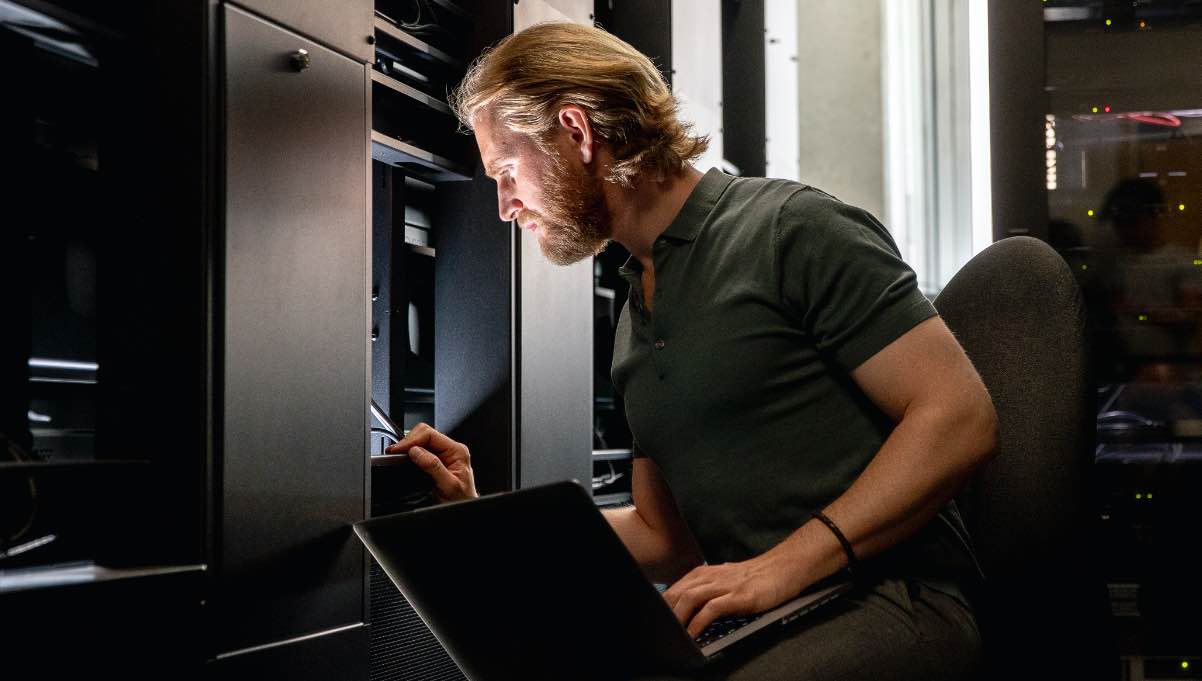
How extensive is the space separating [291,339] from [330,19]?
492 millimetres

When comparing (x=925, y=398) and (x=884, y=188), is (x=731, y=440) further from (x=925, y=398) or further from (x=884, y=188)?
(x=884, y=188)

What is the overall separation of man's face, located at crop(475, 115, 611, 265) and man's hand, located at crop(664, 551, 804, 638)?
56 centimetres

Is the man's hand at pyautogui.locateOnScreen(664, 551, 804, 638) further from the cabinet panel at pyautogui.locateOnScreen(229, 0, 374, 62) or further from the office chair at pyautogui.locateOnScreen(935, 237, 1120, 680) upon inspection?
the cabinet panel at pyautogui.locateOnScreen(229, 0, 374, 62)

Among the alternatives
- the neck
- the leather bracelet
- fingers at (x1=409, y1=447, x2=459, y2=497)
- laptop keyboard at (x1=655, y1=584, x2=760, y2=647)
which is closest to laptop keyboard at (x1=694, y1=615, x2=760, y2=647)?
laptop keyboard at (x1=655, y1=584, x2=760, y2=647)

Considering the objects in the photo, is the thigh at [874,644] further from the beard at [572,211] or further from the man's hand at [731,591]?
the beard at [572,211]

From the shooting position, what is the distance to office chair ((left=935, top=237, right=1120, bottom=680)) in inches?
44.3

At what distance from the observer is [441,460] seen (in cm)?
161

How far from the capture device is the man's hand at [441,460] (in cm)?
159

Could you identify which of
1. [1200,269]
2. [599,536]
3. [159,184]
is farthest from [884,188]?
[599,536]

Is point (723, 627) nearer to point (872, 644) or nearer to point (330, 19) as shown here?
point (872, 644)

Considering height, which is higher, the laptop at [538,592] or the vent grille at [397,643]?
the laptop at [538,592]

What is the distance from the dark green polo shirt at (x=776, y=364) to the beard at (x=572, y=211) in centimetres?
21

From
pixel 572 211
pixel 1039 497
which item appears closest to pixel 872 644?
pixel 1039 497

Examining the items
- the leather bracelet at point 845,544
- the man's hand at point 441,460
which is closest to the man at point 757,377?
the leather bracelet at point 845,544
